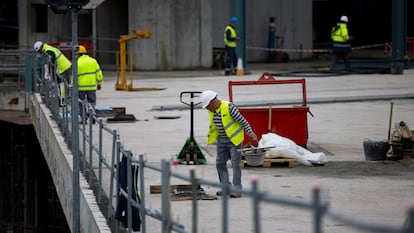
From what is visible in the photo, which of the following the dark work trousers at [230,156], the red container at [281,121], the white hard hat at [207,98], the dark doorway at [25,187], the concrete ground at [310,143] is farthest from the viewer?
the dark doorway at [25,187]

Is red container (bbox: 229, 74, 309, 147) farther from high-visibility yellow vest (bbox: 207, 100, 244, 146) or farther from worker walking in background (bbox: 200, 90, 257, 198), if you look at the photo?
high-visibility yellow vest (bbox: 207, 100, 244, 146)

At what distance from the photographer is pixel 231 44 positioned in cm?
A: 3619

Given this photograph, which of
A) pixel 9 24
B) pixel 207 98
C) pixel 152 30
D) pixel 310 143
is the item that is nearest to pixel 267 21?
pixel 152 30

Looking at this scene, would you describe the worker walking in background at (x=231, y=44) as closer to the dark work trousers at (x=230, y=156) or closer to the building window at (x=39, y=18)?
the building window at (x=39, y=18)

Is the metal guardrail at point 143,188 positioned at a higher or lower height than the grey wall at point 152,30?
lower

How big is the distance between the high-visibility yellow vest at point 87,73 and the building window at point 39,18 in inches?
809

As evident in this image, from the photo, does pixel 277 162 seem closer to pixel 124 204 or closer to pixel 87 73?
pixel 124 204

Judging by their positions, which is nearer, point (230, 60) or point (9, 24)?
point (230, 60)

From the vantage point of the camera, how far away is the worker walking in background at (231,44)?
118 ft

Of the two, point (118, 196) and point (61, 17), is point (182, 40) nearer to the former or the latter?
point (61, 17)

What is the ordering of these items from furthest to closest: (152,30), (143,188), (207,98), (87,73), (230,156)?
(152,30), (87,73), (230,156), (207,98), (143,188)

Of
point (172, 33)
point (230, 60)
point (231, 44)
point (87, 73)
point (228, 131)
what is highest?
point (172, 33)

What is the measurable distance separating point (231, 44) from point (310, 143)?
54.7 ft

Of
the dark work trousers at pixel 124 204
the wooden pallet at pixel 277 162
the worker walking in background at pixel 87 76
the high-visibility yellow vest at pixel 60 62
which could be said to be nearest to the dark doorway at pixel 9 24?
the high-visibility yellow vest at pixel 60 62
